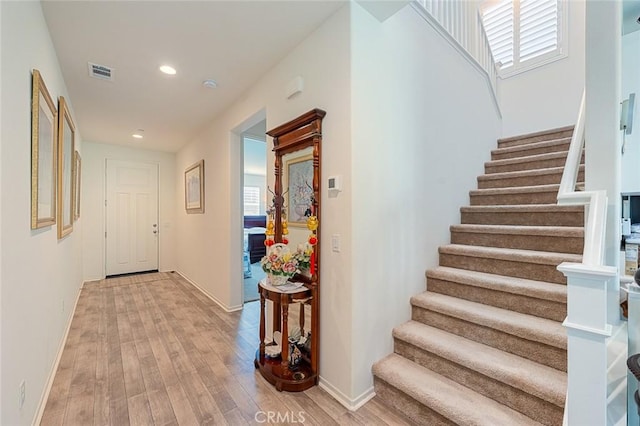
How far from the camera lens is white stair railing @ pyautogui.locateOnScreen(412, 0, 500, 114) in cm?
272

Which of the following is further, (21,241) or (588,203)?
(21,241)

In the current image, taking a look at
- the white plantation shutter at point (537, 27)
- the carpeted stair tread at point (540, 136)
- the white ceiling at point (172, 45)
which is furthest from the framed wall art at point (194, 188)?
the white plantation shutter at point (537, 27)

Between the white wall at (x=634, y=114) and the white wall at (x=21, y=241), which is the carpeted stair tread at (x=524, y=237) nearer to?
the white wall at (x=634, y=114)

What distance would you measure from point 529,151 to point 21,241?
14.7 ft

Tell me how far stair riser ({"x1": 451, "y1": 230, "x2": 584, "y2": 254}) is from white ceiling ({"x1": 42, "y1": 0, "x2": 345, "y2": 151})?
2.22m

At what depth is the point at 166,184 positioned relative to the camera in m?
5.96

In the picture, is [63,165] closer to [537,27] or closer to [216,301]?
[216,301]

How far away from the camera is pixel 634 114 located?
284 cm

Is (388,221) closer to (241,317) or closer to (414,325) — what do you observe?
(414,325)

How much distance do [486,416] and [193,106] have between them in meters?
3.99

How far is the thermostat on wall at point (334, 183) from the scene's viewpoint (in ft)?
6.25

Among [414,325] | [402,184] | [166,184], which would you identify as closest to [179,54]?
[402,184]

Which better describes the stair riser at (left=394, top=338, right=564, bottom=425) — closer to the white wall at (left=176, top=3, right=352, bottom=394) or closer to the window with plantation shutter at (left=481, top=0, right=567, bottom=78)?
the white wall at (left=176, top=3, right=352, bottom=394)

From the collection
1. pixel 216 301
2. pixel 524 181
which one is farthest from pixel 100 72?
pixel 524 181
